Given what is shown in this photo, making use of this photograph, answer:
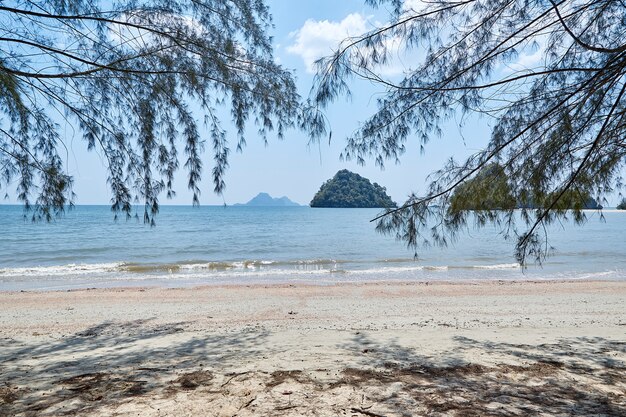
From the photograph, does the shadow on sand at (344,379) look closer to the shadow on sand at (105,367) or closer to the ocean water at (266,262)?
the shadow on sand at (105,367)

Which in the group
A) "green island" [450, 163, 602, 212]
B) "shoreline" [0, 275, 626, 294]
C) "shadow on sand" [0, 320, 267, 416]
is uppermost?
"green island" [450, 163, 602, 212]

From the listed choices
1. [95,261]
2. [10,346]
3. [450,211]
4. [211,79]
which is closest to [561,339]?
[450,211]

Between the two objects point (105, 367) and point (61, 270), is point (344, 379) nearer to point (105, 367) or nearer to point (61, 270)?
point (105, 367)

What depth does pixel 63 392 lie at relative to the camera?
3.49 meters

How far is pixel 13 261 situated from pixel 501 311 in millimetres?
19111

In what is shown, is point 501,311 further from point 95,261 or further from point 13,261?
point 13,261

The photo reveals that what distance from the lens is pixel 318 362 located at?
14.0 ft

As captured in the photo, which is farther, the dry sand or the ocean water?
the ocean water

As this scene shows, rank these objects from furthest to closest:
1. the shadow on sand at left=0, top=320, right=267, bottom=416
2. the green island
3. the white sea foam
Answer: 1. the white sea foam
2. the green island
3. the shadow on sand at left=0, top=320, right=267, bottom=416

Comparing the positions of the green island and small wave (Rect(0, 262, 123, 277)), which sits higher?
the green island

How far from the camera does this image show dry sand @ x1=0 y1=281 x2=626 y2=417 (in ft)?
10.5

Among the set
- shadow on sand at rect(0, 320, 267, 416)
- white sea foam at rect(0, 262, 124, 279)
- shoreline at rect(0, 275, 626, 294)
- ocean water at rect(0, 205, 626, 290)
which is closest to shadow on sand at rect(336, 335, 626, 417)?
shadow on sand at rect(0, 320, 267, 416)

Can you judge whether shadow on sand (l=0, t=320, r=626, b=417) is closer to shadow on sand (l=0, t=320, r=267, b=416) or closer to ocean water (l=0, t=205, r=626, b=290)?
shadow on sand (l=0, t=320, r=267, b=416)

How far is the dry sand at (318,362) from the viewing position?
10.5 ft
